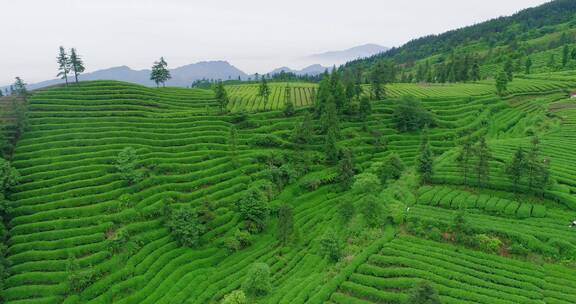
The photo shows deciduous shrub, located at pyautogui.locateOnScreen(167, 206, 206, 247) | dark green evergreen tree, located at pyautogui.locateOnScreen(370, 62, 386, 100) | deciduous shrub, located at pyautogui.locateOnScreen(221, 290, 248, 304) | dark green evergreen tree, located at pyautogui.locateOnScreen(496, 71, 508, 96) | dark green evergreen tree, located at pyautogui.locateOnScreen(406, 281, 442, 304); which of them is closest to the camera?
dark green evergreen tree, located at pyautogui.locateOnScreen(406, 281, 442, 304)

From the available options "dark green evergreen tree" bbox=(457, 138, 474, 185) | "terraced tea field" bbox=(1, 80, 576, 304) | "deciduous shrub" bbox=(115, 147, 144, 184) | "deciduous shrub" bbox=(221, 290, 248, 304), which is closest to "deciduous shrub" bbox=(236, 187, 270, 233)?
"terraced tea field" bbox=(1, 80, 576, 304)

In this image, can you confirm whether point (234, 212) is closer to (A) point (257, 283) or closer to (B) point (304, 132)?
(A) point (257, 283)

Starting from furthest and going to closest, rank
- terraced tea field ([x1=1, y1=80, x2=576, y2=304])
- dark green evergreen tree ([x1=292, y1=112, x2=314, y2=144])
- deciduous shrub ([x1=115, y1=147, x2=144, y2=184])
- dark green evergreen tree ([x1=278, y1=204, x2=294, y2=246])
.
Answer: dark green evergreen tree ([x1=292, y1=112, x2=314, y2=144]) → deciduous shrub ([x1=115, y1=147, x2=144, y2=184]) → dark green evergreen tree ([x1=278, y1=204, x2=294, y2=246]) → terraced tea field ([x1=1, y1=80, x2=576, y2=304])

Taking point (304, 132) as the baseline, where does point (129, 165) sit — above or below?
below

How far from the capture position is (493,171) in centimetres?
5869

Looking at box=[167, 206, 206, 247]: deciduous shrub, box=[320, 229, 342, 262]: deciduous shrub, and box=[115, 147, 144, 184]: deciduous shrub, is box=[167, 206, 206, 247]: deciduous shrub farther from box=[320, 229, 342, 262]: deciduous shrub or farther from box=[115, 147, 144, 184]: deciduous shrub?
box=[320, 229, 342, 262]: deciduous shrub

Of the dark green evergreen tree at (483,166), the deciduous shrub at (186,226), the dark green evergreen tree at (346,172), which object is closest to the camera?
the deciduous shrub at (186,226)

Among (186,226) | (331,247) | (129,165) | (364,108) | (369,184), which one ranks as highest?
(364,108)

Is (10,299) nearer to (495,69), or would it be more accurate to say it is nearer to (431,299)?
(431,299)

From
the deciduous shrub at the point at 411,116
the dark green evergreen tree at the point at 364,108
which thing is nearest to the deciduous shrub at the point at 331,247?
the dark green evergreen tree at the point at 364,108

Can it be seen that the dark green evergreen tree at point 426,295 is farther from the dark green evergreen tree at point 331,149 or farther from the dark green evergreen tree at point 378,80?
the dark green evergreen tree at point 378,80

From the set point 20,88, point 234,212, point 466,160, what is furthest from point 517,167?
point 20,88

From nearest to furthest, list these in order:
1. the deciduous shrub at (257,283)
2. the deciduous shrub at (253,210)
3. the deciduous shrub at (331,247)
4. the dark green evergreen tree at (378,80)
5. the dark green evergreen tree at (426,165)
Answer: the deciduous shrub at (257,283) → the deciduous shrub at (331,247) → the deciduous shrub at (253,210) → the dark green evergreen tree at (426,165) → the dark green evergreen tree at (378,80)

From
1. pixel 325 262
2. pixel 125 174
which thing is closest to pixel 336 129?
pixel 325 262
